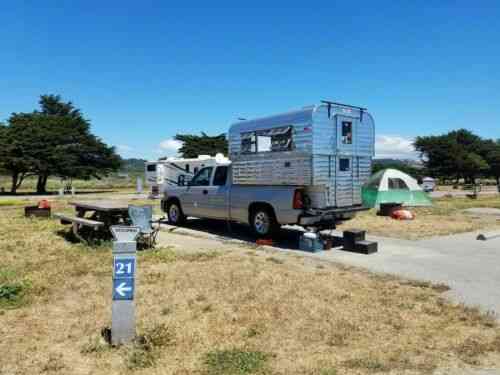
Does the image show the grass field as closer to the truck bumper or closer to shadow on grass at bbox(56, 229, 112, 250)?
shadow on grass at bbox(56, 229, 112, 250)

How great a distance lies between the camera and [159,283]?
573 cm

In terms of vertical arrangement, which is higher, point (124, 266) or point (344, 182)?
point (344, 182)

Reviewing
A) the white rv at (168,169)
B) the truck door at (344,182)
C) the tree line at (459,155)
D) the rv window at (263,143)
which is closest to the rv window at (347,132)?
the truck door at (344,182)

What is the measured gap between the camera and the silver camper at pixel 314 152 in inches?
336

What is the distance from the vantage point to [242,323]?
4.25m

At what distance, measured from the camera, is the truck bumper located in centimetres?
846

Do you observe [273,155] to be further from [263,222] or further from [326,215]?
[326,215]

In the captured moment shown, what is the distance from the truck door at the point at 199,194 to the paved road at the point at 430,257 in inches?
22.1

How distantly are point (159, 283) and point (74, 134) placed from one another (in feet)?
111

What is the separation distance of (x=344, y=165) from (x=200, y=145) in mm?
44226

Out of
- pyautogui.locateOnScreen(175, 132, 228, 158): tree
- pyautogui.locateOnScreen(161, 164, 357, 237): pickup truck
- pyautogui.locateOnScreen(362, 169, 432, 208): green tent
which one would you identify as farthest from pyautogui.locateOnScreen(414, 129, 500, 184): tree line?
Answer: pyautogui.locateOnScreen(161, 164, 357, 237): pickup truck

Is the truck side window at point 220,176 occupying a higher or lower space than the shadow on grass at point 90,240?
higher

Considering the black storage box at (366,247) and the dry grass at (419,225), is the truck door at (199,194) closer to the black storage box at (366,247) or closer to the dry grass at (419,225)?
the dry grass at (419,225)

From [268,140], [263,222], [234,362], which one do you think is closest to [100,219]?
[263,222]
